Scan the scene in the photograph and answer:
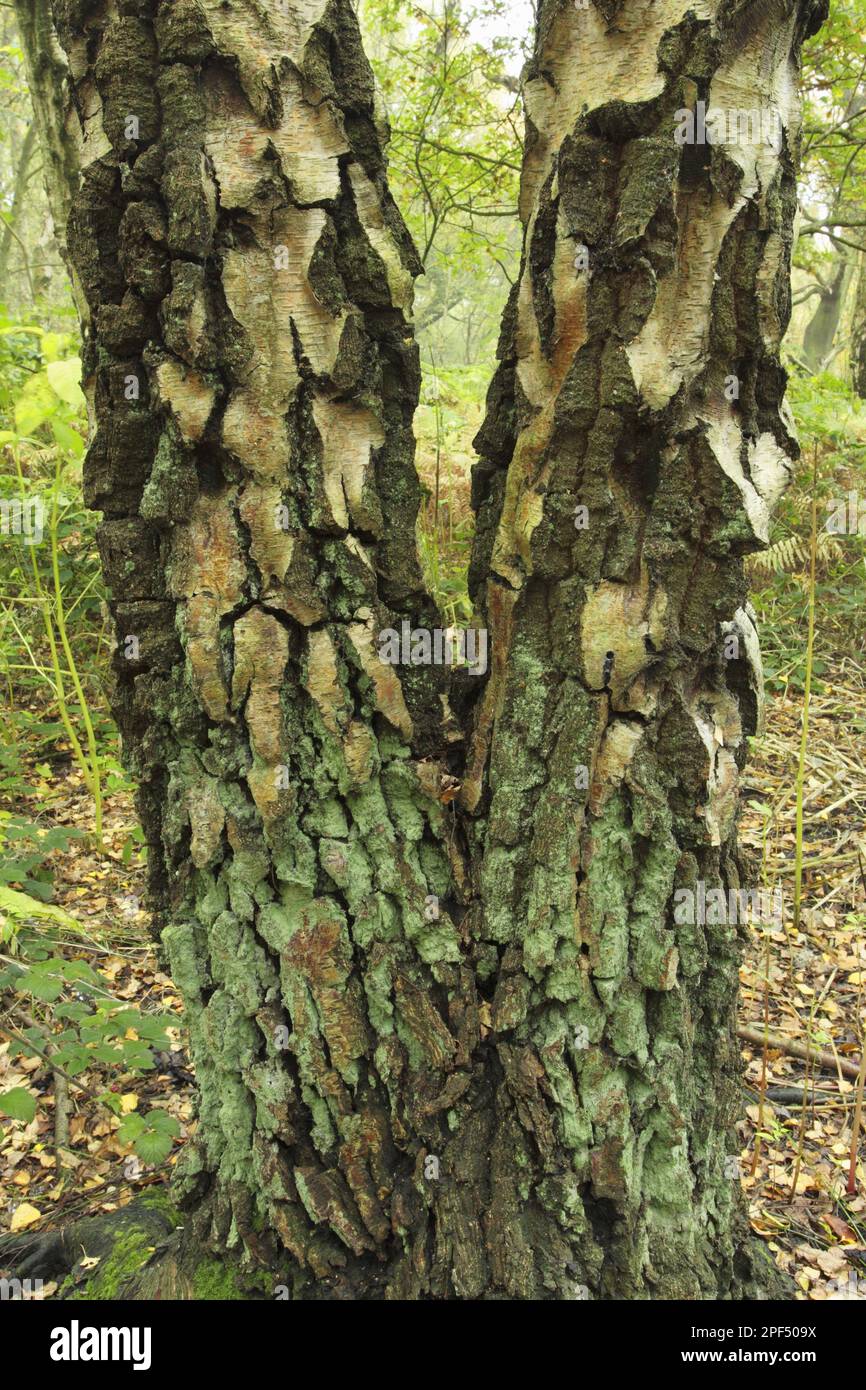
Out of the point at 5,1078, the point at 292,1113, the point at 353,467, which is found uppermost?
the point at 353,467

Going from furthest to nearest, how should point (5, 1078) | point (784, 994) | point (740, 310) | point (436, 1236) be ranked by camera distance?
point (784, 994) < point (5, 1078) < point (436, 1236) < point (740, 310)

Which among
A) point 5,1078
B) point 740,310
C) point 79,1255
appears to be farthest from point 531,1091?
point 5,1078

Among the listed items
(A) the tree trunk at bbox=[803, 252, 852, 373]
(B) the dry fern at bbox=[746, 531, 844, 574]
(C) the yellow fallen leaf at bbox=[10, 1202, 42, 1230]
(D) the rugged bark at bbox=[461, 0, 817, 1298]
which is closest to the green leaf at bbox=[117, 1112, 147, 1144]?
(C) the yellow fallen leaf at bbox=[10, 1202, 42, 1230]

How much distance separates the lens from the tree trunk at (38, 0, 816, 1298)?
1203 millimetres

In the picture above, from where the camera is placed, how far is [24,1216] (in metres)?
1.97

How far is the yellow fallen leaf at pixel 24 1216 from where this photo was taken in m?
1.94

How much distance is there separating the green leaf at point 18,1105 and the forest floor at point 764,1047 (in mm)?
259

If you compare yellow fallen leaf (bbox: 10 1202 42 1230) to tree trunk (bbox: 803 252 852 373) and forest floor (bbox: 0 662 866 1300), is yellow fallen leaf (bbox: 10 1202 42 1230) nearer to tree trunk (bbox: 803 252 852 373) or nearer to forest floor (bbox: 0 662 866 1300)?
forest floor (bbox: 0 662 866 1300)

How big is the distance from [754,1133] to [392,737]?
161 cm

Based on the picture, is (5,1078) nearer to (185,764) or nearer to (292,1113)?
(292,1113)

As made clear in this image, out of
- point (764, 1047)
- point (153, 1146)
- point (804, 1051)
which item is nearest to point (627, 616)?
point (764, 1047)

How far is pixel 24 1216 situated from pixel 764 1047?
5.92ft

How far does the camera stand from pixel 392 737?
4.81 feet

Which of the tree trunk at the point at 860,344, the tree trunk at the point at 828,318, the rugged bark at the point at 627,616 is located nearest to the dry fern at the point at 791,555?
the tree trunk at the point at 860,344
